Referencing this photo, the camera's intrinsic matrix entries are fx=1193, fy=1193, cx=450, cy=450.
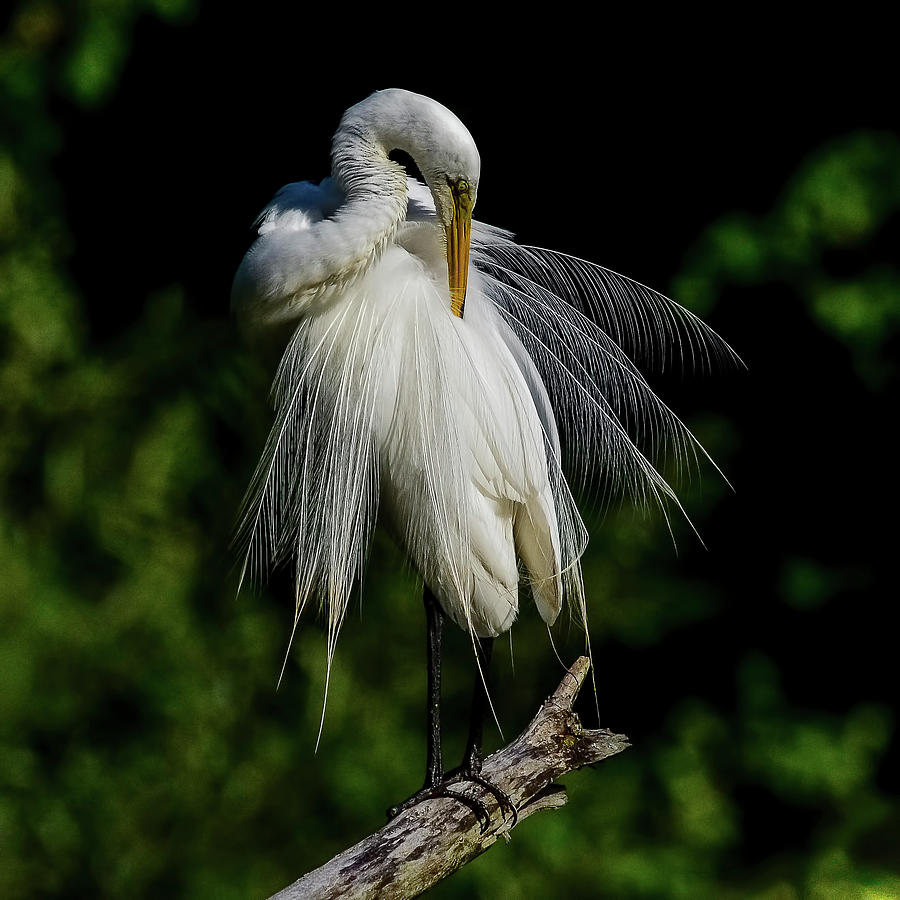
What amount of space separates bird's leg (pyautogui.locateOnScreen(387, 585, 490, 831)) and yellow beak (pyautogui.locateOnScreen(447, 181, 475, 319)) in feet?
1.27

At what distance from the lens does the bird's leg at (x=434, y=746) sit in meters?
1.31

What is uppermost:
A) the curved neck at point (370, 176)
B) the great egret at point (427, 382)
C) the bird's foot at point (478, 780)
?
the curved neck at point (370, 176)

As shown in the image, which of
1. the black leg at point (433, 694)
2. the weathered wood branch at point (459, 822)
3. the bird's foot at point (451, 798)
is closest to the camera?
the weathered wood branch at point (459, 822)

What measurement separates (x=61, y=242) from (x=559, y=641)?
1101 mm

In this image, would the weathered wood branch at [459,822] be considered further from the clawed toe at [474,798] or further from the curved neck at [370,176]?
the curved neck at [370,176]

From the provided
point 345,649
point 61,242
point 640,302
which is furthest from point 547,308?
point 61,242

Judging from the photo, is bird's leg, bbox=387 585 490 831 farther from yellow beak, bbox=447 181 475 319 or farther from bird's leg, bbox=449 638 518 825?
yellow beak, bbox=447 181 475 319

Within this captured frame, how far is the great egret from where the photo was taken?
1.26 meters

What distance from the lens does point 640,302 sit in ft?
4.85

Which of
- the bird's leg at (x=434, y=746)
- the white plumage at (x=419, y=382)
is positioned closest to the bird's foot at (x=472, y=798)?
the bird's leg at (x=434, y=746)

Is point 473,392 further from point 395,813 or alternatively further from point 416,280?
point 395,813

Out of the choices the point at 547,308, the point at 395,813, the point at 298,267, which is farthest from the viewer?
the point at 547,308

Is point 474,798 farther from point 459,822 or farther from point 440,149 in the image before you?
point 440,149

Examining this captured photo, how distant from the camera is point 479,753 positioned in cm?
146
